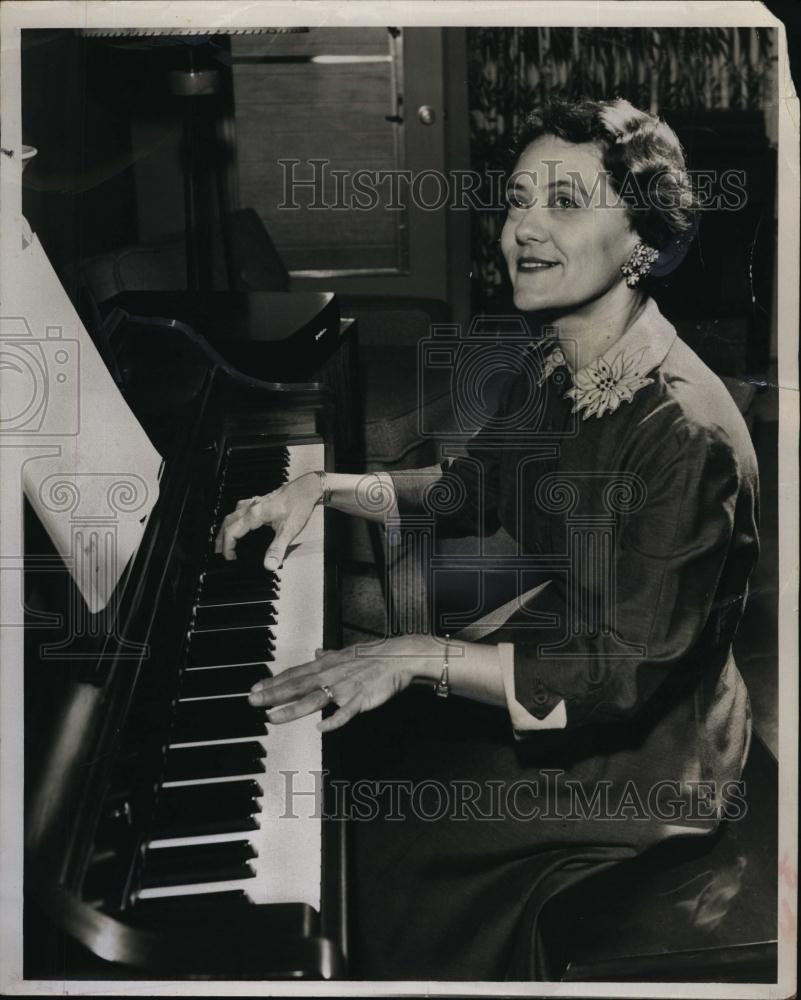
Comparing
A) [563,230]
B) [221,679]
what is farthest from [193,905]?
[563,230]

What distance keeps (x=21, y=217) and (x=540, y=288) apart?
0.75m

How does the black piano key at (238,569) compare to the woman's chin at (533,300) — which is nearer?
the black piano key at (238,569)

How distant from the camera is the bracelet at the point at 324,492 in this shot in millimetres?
1499

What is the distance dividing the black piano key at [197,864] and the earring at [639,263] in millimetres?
909

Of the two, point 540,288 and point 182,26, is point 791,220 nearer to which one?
point 540,288

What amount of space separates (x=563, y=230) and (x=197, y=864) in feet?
3.15

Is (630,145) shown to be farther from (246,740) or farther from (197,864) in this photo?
(197,864)

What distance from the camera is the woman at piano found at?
1476mm

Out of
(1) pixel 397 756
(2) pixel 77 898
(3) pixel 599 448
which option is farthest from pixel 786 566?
(2) pixel 77 898

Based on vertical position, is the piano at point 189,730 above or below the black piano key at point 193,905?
above

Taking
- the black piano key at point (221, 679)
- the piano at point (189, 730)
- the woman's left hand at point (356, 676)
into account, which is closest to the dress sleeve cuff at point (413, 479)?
the piano at point (189, 730)

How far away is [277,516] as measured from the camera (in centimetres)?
146

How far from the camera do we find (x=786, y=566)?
1564 mm

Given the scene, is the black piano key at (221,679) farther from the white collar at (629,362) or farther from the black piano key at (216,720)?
the white collar at (629,362)
